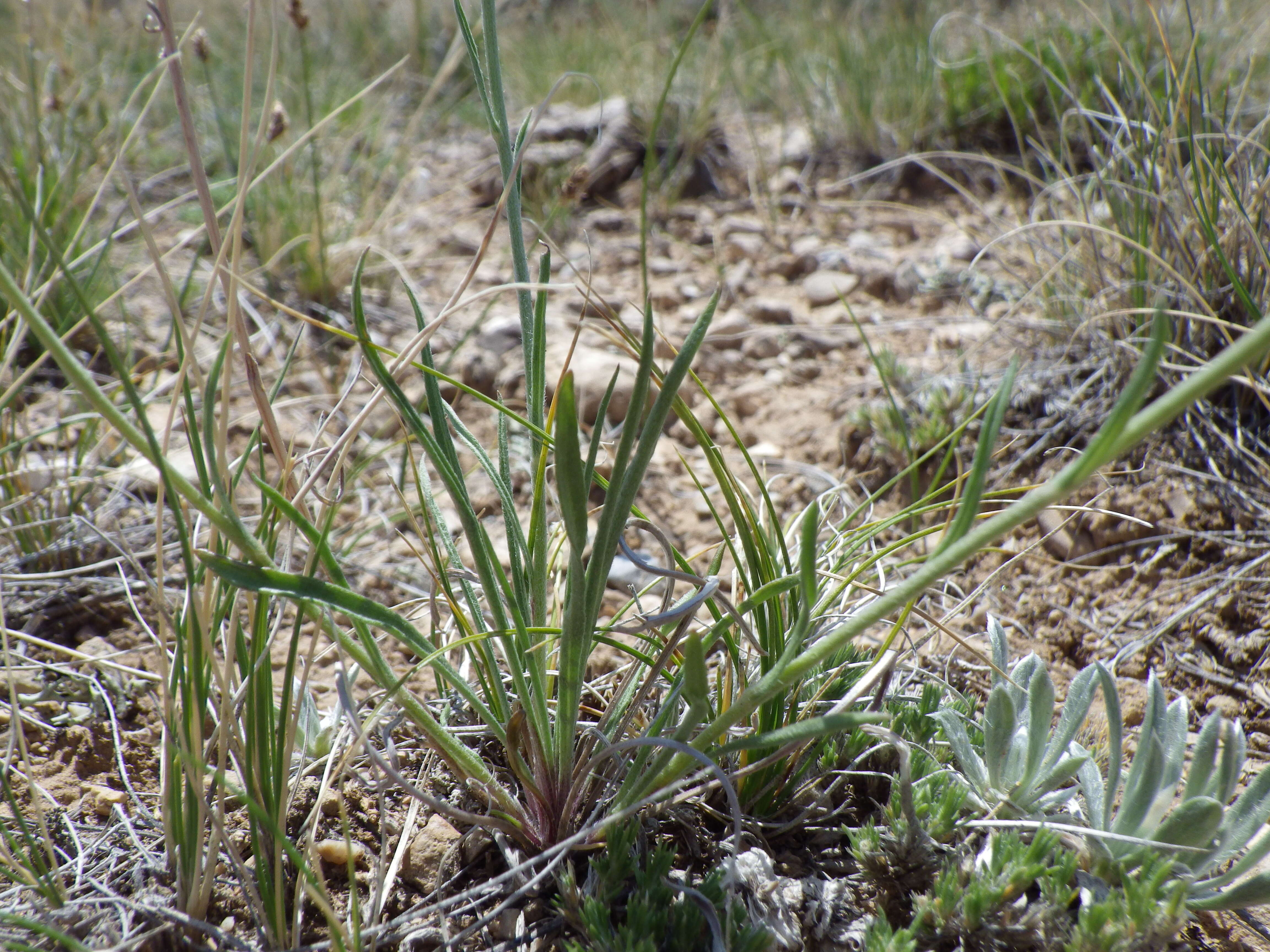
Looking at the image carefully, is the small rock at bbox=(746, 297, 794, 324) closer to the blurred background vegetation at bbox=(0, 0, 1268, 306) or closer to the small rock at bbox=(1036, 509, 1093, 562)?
the blurred background vegetation at bbox=(0, 0, 1268, 306)

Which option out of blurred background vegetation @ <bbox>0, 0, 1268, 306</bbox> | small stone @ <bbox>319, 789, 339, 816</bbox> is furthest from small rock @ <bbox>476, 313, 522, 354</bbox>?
small stone @ <bbox>319, 789, 339, 816</bbox>

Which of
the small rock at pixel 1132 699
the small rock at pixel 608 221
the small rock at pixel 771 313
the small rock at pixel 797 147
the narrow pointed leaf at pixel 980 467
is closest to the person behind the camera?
the narrow pointed leaf at pixel 980 467

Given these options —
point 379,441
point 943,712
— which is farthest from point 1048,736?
point 379,441

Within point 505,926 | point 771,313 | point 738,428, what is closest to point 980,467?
point 505,926

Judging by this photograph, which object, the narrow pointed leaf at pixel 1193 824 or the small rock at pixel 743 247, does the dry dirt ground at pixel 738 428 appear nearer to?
the small rock at pixel 743 247

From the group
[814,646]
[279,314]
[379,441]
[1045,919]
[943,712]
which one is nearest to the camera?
[814,646]

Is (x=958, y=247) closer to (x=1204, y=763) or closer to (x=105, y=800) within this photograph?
(x=1204, y=763)

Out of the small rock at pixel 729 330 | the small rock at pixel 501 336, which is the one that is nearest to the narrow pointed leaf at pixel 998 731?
the small rock at pixel 729 330

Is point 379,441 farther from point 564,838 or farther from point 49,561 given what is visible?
point 564,838
